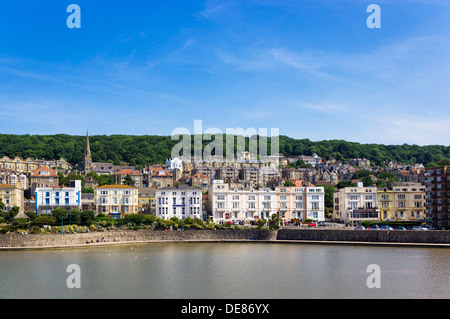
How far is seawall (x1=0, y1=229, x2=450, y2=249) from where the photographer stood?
2297 inches

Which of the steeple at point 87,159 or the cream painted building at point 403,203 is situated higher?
the steeple at point 87,159

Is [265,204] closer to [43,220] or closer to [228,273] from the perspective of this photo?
[43,220]

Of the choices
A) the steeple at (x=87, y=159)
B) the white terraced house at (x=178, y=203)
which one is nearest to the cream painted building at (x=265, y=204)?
the white terraced house at (x=178, y=203)

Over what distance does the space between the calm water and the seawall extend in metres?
3.57

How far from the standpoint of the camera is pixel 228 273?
40062mm

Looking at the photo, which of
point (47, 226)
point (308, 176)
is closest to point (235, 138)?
point (308, 176)

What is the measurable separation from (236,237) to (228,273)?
27.0 meters

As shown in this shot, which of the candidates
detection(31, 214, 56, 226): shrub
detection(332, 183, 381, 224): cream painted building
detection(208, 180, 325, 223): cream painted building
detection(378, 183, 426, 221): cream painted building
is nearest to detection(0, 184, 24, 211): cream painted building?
detection(31, 214, 56, 226): shrub

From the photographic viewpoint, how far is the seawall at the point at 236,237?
58344 millimetres

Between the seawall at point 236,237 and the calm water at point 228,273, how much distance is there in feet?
11.7

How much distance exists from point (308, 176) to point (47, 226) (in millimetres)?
99632

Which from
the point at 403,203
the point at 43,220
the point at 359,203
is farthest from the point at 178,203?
the point at 403,203

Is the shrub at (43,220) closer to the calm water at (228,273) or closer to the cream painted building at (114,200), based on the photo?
the calm water at (228,273)
